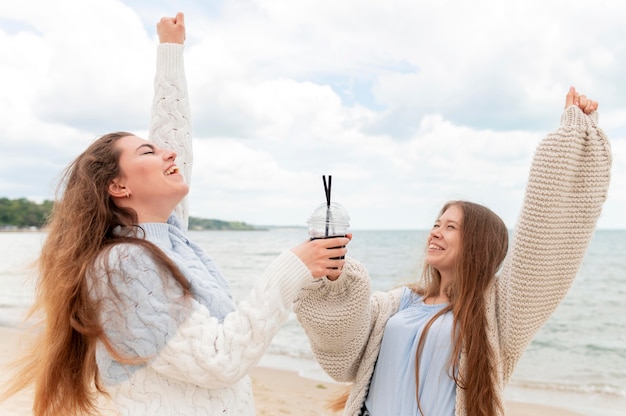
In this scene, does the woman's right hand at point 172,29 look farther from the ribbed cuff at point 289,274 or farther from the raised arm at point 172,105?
the ribbed cuff at point 289,274

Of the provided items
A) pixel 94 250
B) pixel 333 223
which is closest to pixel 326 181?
pixel 333 223

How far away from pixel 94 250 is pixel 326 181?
734 millimetres

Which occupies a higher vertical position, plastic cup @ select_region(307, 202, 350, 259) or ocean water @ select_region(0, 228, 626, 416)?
plastic cup @ select_region(307, 202, 350, 259)

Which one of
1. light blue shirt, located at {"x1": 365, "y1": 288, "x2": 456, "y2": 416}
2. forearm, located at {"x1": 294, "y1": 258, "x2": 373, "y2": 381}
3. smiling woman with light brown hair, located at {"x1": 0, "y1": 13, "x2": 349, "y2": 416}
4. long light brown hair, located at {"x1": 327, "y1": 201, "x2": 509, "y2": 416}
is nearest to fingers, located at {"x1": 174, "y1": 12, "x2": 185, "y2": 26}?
smiling woman with light brown hair, located at {"x1": 0, "y1": 13, "x2": 349, "y2": 416}

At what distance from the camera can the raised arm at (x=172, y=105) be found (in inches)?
94.3

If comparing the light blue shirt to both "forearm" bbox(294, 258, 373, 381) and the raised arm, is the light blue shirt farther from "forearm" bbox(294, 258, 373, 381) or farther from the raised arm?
the raised arm

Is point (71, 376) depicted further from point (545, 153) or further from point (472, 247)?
point (545, 153)

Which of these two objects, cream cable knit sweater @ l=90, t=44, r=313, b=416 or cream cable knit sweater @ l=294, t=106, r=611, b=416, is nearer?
cream cable knit sweater @ l=90, t=44, r=313, b=416

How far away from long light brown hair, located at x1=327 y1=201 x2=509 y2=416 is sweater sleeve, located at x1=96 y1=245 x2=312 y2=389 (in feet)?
2.63

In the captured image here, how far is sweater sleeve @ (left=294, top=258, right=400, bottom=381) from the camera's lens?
2.21 meters

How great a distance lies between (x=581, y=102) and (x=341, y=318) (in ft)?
3.75

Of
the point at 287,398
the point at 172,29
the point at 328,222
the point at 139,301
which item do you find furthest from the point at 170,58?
the point at 287,398

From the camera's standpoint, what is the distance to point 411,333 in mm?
2287

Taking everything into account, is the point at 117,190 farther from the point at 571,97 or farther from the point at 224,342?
the point at 571,97
